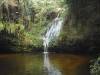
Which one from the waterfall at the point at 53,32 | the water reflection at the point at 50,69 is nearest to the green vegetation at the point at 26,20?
the waterfall at the point at 53,32

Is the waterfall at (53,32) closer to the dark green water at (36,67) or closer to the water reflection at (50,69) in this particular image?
the dark green water at (36,67)

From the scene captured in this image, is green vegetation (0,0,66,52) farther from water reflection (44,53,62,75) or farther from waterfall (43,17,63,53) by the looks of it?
water reflection (44,53,62,75)

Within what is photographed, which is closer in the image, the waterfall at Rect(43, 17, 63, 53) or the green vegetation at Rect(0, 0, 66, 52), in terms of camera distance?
the green vegetation at Rect(0, 0, 66, 52)

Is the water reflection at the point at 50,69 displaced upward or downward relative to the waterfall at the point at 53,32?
downward

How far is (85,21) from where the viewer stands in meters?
18.2

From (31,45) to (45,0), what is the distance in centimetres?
529

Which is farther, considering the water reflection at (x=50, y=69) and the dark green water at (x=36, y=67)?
the dark green water at (x=36, y=67)

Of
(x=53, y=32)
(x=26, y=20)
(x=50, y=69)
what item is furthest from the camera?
(x=26, y=20)

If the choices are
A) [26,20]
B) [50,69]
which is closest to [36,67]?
[50,69]

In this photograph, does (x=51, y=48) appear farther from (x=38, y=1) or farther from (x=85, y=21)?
(x=38, y=1)

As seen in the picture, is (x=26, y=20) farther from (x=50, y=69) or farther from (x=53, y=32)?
(x=50, y=69)

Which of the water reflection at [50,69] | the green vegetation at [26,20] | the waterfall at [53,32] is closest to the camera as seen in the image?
the water reflection at [50,69]

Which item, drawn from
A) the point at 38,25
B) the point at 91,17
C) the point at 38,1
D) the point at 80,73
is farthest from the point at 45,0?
the point at 80,73

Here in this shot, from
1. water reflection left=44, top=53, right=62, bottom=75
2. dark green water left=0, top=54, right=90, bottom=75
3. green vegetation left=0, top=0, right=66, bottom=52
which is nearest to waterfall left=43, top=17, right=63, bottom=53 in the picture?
green vegetation left=0, top=0, right=66, bottom=52
